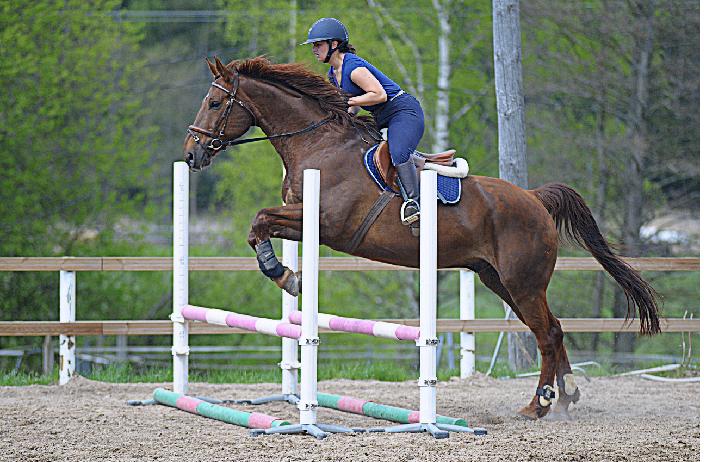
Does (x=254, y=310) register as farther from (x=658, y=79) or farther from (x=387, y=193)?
(x=387, y=193)

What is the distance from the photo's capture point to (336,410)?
4.70 m

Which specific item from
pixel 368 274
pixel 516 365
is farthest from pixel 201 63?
pixel 516 365

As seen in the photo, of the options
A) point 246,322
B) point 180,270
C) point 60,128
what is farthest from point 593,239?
point 60,128

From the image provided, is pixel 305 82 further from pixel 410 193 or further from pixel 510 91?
pixel 510 91

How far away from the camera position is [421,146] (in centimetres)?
957

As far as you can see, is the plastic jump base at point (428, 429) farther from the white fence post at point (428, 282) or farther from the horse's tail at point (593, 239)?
the horse's tail at point (593, 239)

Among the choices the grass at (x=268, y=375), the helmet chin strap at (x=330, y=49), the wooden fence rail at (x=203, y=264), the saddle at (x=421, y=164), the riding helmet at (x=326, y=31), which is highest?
the riding helmet at (x=326, y=31)

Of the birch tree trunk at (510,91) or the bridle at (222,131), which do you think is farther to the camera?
the birch tree trunk at (510,91)

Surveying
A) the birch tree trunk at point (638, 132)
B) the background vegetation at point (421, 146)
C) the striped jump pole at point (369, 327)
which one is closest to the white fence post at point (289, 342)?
the striped jump pole at point (369, 327)

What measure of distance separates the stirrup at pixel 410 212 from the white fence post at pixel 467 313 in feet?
6.78

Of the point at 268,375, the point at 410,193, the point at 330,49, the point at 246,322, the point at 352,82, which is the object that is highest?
the point at 330,49

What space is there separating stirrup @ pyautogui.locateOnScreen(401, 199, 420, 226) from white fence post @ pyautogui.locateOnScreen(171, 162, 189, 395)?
1516mm

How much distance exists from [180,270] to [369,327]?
1456mm

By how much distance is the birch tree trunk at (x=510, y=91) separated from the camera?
624cm
